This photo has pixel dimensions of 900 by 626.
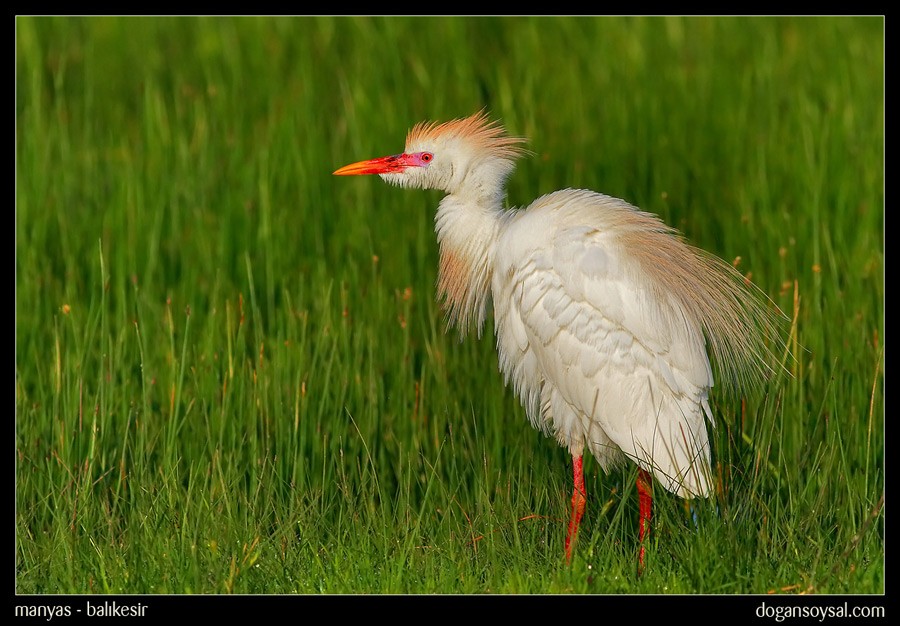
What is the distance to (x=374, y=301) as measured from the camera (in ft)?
16.4

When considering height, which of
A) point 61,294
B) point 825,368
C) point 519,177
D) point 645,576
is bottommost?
point 645,576

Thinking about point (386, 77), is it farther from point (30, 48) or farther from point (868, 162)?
point (868, 162)

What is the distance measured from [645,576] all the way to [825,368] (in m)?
1.54

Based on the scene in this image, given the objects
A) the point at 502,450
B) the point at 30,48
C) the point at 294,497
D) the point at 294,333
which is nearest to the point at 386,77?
the point at 30,48

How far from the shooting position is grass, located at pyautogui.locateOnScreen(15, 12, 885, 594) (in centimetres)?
364

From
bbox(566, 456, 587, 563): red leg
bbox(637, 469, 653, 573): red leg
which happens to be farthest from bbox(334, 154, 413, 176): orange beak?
bbox(637, 469, 653, 573): red leg

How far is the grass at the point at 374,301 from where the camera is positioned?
143 inches

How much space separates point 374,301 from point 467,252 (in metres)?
0.96

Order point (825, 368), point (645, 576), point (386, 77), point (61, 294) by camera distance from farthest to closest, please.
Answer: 1. point (386, 77)
2. point (61, 294)
3. point (825, 368)
4. point (645, 576)

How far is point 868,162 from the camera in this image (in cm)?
580

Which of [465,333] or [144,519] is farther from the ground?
[465,333]

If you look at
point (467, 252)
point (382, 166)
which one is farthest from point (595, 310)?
point (382, 166)

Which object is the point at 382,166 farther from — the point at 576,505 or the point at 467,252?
the point at 576,505

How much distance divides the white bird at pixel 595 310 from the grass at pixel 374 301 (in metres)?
0.17
